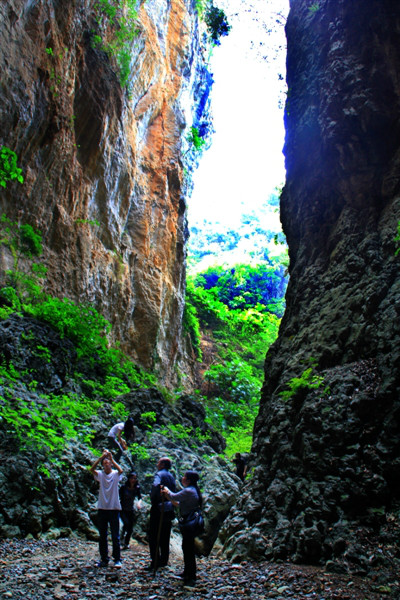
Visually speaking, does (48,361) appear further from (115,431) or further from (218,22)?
(218,22)

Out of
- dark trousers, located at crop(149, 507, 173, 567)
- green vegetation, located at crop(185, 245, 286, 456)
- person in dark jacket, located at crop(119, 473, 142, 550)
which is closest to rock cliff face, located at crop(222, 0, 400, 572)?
dark trousers, located at crop(149, 507, 173, 567)

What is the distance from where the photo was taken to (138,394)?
1229 centimetres

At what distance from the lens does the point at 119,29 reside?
50.9 feet

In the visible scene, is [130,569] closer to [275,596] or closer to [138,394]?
[275,596]

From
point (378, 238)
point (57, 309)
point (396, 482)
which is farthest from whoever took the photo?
point (57, 309)

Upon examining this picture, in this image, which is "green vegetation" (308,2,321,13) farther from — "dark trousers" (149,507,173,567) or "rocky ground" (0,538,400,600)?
"rocky ground" (0,538,400,600)

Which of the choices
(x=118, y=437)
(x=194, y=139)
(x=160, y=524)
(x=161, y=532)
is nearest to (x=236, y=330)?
(x=194, y=139)

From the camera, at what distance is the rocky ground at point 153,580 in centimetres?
402

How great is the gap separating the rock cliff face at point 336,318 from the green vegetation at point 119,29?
22.3 ft

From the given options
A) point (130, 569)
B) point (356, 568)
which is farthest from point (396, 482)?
point (130, 569)

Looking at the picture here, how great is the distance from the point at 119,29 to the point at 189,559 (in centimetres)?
1751

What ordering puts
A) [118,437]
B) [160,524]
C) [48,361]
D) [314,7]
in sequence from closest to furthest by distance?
[160,524], [118,437], [48,361], [314,7]

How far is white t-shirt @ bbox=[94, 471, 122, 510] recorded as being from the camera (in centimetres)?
559

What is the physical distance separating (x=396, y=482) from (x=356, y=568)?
1.11 m
